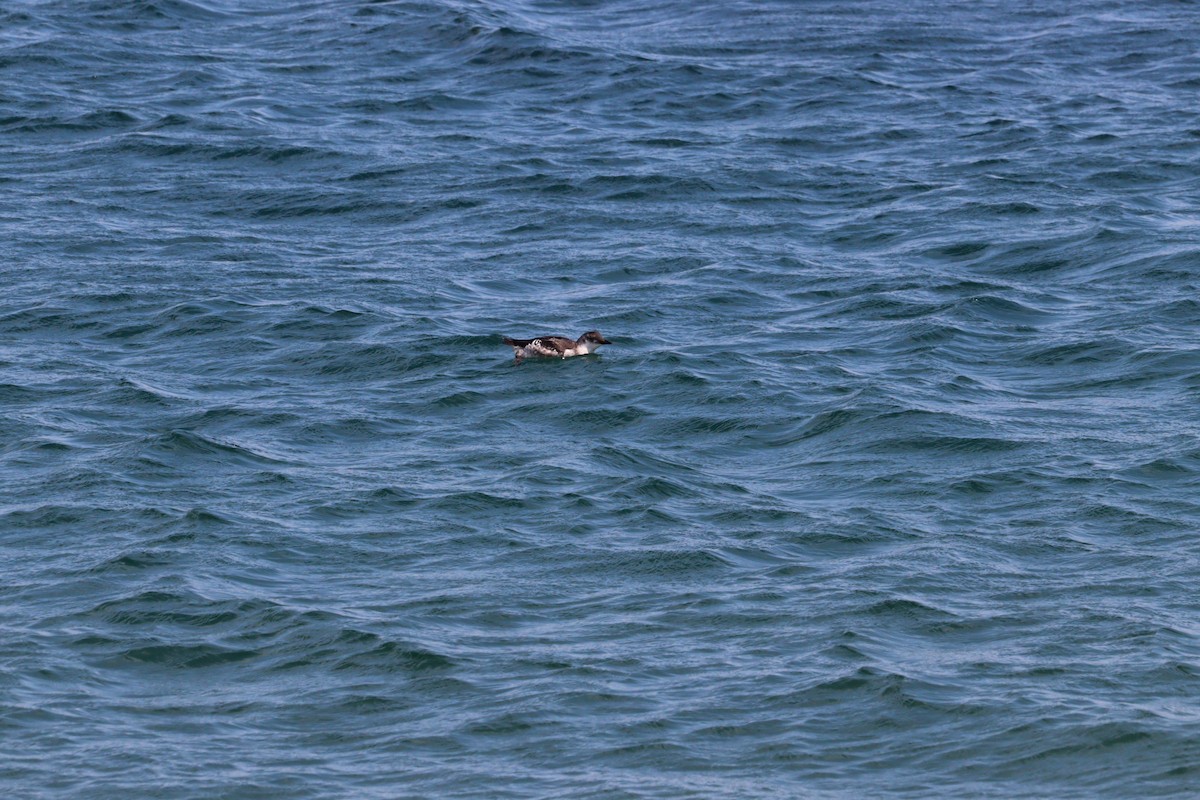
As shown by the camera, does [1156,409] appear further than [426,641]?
Yes

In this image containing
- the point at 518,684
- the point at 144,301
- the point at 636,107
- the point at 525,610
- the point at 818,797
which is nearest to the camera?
the point at 818,797

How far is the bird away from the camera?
19.7m

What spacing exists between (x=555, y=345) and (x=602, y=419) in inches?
46.2

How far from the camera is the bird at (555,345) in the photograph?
777 inches

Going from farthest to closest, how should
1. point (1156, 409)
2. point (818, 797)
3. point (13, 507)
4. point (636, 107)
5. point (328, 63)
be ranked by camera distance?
point (328, 63)
point (636, 107)
point (1156, 409)
point (13, 507)
point (818, 797)

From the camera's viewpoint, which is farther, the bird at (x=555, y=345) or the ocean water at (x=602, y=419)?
the bird at (x=555, y=345)

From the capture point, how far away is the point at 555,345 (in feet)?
64.7

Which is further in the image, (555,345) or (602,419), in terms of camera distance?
(555,345)

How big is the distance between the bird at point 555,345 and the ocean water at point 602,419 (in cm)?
21

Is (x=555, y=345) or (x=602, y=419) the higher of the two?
(x=555, y=345)

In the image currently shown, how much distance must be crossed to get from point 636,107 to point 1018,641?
60.6 feet

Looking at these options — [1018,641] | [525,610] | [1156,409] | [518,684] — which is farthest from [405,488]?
[1156,409]

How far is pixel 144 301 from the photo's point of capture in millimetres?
22344

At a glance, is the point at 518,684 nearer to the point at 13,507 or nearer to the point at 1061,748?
the point at 1061,748
